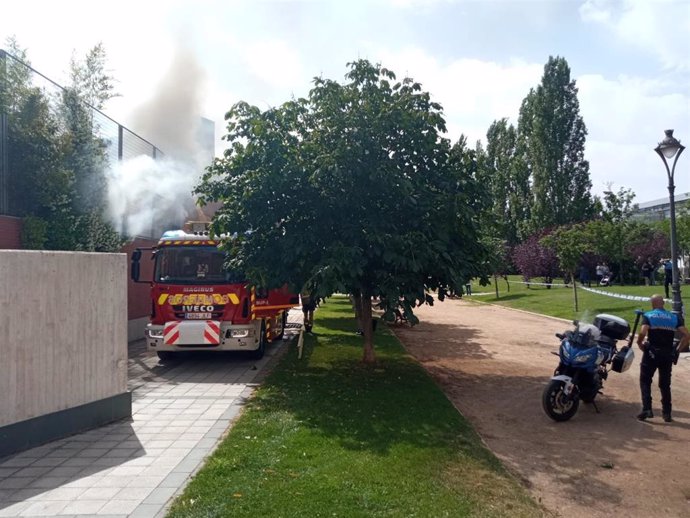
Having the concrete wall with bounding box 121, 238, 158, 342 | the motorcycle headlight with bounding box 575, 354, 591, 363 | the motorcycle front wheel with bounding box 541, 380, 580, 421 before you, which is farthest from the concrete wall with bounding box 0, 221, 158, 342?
the motorcycle headlight with bounding box 575, 354, 591, 363

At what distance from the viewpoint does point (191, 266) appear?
11180mm

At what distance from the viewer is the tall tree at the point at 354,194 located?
8.70 meters

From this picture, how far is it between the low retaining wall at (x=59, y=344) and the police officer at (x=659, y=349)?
6.83 m

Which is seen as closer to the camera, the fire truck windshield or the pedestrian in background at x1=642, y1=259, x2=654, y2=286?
the fire truck windshield

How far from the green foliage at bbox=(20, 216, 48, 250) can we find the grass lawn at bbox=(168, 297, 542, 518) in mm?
5735

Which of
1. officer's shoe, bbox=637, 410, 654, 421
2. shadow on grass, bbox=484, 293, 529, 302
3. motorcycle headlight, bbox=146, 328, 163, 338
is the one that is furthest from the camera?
shadow on grass, bbox=484, 293, 529, 302

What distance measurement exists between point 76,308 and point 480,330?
1416 centimetres

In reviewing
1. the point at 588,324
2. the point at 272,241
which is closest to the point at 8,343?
the point at 272,241

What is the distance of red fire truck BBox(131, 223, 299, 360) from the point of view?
1062cm

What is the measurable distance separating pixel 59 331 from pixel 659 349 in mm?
7464

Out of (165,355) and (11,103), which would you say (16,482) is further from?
(11,103)

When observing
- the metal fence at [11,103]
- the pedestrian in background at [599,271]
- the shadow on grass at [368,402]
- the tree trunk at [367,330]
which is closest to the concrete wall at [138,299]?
the metal fence at [11,103]

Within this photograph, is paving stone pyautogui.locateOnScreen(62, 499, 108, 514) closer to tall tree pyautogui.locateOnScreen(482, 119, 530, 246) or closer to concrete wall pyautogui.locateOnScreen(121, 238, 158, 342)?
concrete wall pyautogui.locateOnScreen(121, 238, 158, 342)

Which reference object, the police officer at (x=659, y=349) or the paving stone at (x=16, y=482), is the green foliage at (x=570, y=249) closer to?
the police officer at (x=659, y=349)
